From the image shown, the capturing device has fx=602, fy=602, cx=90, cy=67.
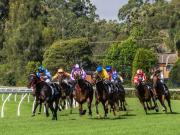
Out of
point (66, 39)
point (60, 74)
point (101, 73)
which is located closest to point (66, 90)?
point (60, 74)

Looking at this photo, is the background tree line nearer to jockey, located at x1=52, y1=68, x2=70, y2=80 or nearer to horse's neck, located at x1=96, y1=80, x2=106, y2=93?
jockey, located at x1=52, y1=68, x2=70, y2=80

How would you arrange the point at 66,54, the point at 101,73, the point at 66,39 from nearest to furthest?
the point at 101,73, the point at 66,54, the point at 66,39


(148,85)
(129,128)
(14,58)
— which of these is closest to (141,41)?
(14,58)

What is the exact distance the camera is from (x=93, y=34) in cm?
11869

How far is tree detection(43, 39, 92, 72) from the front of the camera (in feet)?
249

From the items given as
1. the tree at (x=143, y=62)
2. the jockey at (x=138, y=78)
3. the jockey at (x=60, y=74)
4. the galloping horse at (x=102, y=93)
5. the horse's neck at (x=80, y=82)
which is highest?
the tree at (x=143, y=62)

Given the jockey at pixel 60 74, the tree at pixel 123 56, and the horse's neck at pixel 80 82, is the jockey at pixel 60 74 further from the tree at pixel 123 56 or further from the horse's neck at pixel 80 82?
the tree at pixel 123 56

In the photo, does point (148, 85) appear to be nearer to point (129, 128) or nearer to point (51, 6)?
point (129, 128)

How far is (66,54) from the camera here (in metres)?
77.6

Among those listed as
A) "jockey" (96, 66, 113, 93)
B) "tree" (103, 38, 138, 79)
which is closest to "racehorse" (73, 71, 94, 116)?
"jockey" (96, 66, 113, 93)

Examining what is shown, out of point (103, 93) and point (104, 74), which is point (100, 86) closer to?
point (103, 93)

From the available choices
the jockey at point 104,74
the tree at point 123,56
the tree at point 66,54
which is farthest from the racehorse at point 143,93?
the tree at point 66,54

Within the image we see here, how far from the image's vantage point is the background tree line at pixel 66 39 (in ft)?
251

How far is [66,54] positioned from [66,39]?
14992mm
